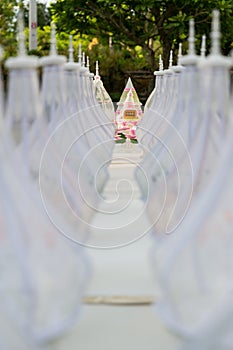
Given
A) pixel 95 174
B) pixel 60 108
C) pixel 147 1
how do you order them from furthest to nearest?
pixel 147 1 < pixel 95 174 < pixel 60 108

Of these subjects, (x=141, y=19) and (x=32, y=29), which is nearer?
(x=32, y=29)

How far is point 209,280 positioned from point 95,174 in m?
1.84

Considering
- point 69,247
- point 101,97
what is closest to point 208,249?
point 69,247

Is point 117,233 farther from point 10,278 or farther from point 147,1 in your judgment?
point 147,1

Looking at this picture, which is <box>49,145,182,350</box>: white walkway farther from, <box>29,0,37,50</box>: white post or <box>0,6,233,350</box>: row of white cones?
<box>29,0,37,50</box>: white post

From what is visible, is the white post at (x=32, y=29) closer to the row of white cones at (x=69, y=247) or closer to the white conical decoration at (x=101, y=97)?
the white conical decoration at (x=101, y=97)

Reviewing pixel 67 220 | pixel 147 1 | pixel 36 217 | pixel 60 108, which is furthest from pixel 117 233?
pixel 147 1

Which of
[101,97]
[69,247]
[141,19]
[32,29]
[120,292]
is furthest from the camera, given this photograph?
[141,19]

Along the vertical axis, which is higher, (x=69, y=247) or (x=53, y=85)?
(x=53, y=85)

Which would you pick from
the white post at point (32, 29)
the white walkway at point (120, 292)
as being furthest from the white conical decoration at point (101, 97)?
the white walkway at point (120, 292)

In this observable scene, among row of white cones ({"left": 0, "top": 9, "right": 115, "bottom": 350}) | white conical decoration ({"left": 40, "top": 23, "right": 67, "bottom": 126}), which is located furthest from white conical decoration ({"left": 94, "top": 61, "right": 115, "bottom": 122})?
row of white cones ({"left": 0, "top": 9, "right": 115, "bottom": 350})

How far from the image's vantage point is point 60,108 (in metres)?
2.26

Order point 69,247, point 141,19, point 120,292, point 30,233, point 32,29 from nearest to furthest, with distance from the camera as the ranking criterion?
point 30,233, point 69,247, point 120,292, point 32,29, point 141,19

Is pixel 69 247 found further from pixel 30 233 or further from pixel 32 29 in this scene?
pixel 32 29
